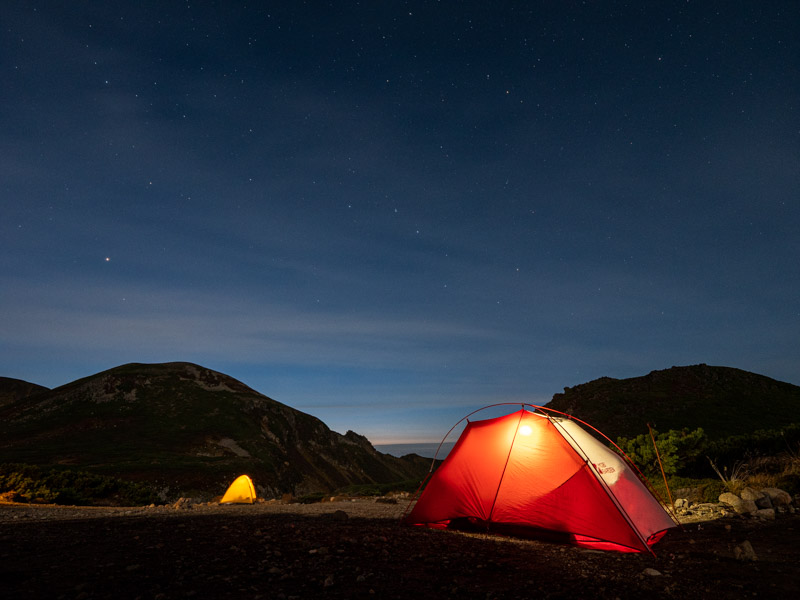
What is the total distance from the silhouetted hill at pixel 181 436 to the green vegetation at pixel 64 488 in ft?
78.3

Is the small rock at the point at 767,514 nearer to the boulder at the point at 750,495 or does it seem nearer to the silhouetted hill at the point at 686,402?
the boulder at the point at 750,495

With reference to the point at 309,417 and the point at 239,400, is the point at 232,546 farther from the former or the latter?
the point at 309,417

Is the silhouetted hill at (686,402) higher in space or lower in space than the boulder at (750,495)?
higher

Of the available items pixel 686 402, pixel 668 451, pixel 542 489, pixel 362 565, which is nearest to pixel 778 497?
pixel 668 451

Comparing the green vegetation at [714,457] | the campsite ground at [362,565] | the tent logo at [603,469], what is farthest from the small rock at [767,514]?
the tent logo at [603,469]

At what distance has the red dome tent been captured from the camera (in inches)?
320

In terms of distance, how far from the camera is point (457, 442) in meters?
10.2

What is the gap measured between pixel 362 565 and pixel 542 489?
4.27 m

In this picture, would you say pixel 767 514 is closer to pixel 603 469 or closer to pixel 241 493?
pixel 603 469

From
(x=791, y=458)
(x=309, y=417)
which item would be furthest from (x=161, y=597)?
(x=309, y=417)

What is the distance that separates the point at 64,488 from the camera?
950 inches

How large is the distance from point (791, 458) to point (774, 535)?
25.6 feet

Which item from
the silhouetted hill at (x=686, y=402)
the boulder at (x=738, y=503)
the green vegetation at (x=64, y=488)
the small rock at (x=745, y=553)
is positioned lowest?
the green vegetation at (x=64, y=488)

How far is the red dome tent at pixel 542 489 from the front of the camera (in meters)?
8.13
